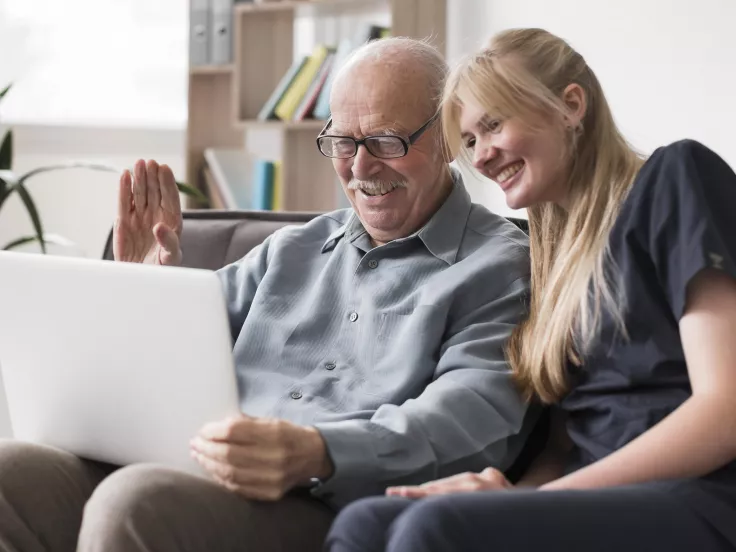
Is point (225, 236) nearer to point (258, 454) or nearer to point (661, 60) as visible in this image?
point (258, 454)

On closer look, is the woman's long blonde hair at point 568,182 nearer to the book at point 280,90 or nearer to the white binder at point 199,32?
the book at point 280,90

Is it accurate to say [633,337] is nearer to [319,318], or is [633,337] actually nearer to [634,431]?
[634,431]

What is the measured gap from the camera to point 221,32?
402 centimetres

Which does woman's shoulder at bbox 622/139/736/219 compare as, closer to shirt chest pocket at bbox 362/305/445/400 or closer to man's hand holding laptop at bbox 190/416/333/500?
shirt chest pocket at bbox 362/305/445/400

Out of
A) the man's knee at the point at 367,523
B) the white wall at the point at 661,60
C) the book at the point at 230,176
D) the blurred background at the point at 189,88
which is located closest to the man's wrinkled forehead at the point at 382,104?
the man's knee at the point at 367,523

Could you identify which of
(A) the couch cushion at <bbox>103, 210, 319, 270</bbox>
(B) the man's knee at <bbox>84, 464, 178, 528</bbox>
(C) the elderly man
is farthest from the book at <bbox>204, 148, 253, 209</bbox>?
(B) the man's knee at <bbox>84, 464, 178, 528</bbox>

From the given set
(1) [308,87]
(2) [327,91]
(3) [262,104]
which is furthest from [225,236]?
(3) [262,104]

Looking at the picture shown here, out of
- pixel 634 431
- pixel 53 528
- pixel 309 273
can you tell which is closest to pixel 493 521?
pixel 634 431

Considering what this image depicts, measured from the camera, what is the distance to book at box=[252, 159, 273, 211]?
3.91m

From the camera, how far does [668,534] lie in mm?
1069

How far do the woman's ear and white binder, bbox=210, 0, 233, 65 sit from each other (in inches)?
109

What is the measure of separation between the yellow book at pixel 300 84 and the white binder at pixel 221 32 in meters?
0.37

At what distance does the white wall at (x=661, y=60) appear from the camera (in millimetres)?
2492

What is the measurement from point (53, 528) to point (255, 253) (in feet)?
2.03
